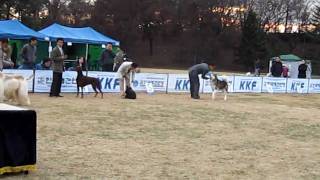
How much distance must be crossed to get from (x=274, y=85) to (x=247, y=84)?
2020 mm

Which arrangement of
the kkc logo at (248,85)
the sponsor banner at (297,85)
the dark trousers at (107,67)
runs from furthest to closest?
the sponsor banner at (297,85)
the kkc logo at (248,85)
the dark trousers at (107,67)

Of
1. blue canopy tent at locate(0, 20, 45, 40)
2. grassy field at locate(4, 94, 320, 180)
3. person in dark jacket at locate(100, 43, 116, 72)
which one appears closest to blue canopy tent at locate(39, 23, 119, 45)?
blue canopy tent at locate(0, 20, 45, 40)

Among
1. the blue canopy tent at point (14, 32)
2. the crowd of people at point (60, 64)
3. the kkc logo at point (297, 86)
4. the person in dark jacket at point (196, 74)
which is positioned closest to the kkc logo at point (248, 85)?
the kkc logo at point (297, 86)

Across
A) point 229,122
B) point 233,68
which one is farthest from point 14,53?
point 233,68

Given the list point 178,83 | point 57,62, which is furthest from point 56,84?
point 178,83

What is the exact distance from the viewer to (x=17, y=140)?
23.0ft

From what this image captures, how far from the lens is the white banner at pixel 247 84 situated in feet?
91.4

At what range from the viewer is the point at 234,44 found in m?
78.9

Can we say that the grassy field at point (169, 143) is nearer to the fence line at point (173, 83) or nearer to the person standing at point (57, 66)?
the person standing at point (57, 66)

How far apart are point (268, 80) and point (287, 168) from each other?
21131 mm

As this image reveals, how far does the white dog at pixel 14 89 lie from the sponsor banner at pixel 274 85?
1659 centimetres

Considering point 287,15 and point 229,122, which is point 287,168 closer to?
point 229,122

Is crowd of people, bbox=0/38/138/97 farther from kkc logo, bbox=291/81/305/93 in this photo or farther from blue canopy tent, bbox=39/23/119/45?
kkc logo, bbox=291/81/305/93

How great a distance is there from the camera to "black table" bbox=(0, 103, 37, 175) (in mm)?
6875
